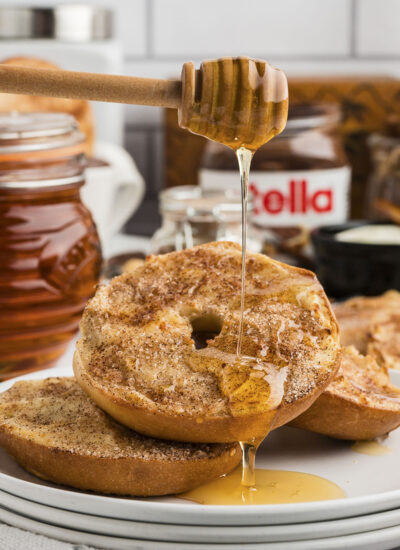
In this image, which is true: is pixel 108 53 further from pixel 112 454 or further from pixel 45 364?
pixel 112 454

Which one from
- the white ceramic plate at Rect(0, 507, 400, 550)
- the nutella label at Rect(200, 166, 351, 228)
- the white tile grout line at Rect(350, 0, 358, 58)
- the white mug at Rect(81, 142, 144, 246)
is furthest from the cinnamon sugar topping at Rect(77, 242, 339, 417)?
the white tile grout line at Rect(350, 0, 358, 58)

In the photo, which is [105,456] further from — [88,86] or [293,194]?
[293,194]

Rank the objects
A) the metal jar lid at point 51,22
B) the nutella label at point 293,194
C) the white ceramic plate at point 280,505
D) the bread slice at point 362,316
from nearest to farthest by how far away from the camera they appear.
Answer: the white ceramic plate at point 280,505
the bread slice at point 362,316
the nutella label at point 293,194
the metal jar lid at point 51,22

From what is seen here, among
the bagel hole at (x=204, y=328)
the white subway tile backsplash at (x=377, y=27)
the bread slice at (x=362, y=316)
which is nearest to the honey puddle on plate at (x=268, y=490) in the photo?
the bagel hole at (x=204, y=328)

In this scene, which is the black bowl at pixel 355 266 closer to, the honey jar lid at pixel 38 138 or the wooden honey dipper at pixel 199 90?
the honey jar lid at pixel 38 138

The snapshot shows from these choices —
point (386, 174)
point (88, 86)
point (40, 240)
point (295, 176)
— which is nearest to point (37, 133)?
point (40, 240)

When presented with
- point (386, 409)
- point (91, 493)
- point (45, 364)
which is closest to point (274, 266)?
point (386, 409)
